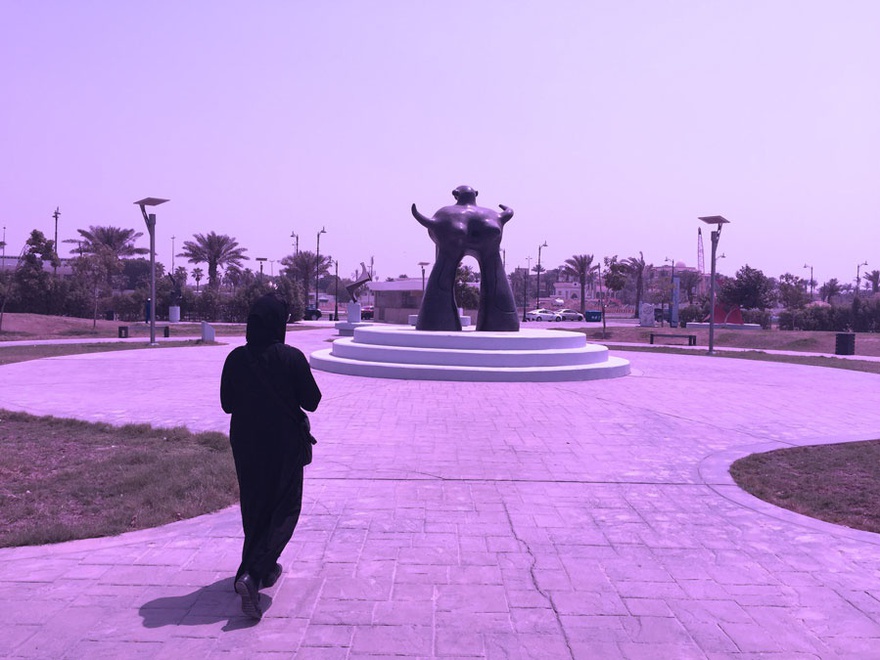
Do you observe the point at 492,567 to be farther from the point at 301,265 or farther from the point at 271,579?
the point at 301,265

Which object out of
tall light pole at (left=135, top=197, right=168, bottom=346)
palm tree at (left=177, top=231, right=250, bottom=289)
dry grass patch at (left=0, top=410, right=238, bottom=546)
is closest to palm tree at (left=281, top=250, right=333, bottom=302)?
palm tree at (left=177, top=231, right=250, bottom=289)

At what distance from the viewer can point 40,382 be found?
13.1m

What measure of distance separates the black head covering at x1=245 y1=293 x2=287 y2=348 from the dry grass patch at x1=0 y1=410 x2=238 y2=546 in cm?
201

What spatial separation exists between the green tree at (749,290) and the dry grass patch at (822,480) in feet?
151

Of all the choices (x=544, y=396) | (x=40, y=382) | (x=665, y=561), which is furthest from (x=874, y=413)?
(x=40, y=382)

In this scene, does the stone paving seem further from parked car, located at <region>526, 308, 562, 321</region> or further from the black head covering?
parked car, located at <region>526, 308, 562, 321</region>

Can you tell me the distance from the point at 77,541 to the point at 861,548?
496cm

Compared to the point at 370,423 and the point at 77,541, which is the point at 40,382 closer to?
the point at 370,423

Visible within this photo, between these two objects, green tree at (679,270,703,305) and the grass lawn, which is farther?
green tree at (679,270,703,305)

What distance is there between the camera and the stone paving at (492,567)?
3.36m

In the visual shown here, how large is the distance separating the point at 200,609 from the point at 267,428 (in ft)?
3.08

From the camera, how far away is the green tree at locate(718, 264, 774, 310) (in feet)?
166

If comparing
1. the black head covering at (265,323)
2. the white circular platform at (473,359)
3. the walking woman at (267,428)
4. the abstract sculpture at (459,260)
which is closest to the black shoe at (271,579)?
the walking woman at (267,428)

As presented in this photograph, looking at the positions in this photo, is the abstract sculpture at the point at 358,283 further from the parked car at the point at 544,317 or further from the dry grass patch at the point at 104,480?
the dry grass patch at the point at 104,480
